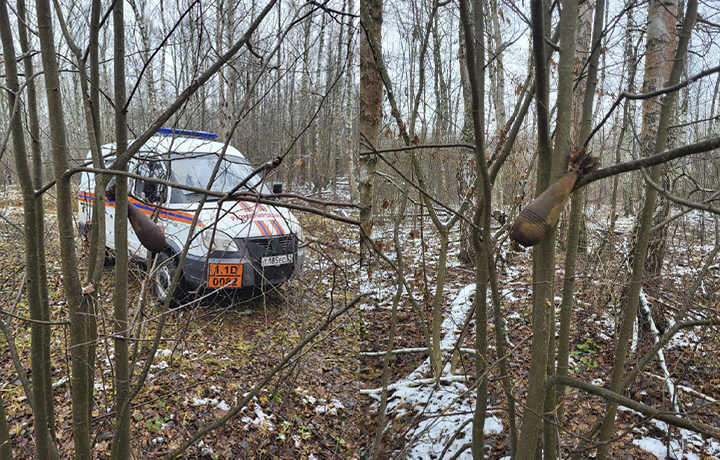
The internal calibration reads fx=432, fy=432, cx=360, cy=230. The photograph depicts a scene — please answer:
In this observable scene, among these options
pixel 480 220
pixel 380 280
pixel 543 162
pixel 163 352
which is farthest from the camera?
pixel 163 352

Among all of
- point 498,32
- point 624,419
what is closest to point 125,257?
point 624,419

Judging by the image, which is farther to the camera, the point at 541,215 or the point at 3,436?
the point at 3,436

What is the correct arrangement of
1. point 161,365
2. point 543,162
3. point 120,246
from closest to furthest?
point 543,162
point 120,246
point 161,365

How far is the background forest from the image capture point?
1.08m

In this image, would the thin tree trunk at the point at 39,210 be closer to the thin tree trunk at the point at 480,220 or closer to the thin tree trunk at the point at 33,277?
the thin tree trunk at the point at 33,277

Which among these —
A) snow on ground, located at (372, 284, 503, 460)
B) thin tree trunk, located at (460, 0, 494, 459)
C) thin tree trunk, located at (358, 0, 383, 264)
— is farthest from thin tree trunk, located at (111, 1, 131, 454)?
snow on ground, located at (372, 284, 503, 460)

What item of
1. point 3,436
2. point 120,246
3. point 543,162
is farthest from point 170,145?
point 543,162

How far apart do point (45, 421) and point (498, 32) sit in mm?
7090

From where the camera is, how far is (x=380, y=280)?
112 inches

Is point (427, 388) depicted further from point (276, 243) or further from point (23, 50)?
point (23, 50)

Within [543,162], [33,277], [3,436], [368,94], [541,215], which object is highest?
[368,94]

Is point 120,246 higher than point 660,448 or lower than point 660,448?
higher

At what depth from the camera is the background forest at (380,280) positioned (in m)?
1.08

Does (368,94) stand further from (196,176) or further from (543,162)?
(196,176)
